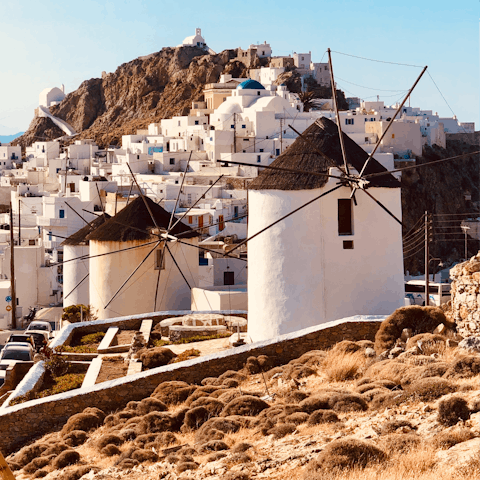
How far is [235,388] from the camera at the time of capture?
11.9 meters

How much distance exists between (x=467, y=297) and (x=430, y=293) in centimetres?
1613

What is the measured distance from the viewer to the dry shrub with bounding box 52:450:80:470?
10039 mm

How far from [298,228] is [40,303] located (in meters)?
25.2

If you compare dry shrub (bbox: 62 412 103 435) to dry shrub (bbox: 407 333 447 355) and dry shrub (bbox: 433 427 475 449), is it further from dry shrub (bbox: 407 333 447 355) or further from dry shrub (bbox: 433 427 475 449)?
dry shrub (bbox: 433 427 475 449)

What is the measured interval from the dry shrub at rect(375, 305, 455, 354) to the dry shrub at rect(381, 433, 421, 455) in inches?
173

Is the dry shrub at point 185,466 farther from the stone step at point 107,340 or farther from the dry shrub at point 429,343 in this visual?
the stone step at point 107,340

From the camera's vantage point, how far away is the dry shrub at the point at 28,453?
1070 cm

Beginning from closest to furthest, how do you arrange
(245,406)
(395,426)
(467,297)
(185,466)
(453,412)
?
(453,412) < (395,426) < (185,466) < (245,406) < (467,297)

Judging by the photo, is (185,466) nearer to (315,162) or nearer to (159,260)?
(315,162)

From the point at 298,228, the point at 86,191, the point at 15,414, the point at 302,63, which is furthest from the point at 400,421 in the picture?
the point at 302,63

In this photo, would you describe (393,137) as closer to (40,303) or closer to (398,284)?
(40,303)


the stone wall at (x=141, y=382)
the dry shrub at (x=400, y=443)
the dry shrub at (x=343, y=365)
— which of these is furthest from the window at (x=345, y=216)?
the dry shrub at (x=400, y=443)

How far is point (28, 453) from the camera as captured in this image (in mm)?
10781

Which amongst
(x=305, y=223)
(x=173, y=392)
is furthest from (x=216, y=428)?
(x=305, y=223)
